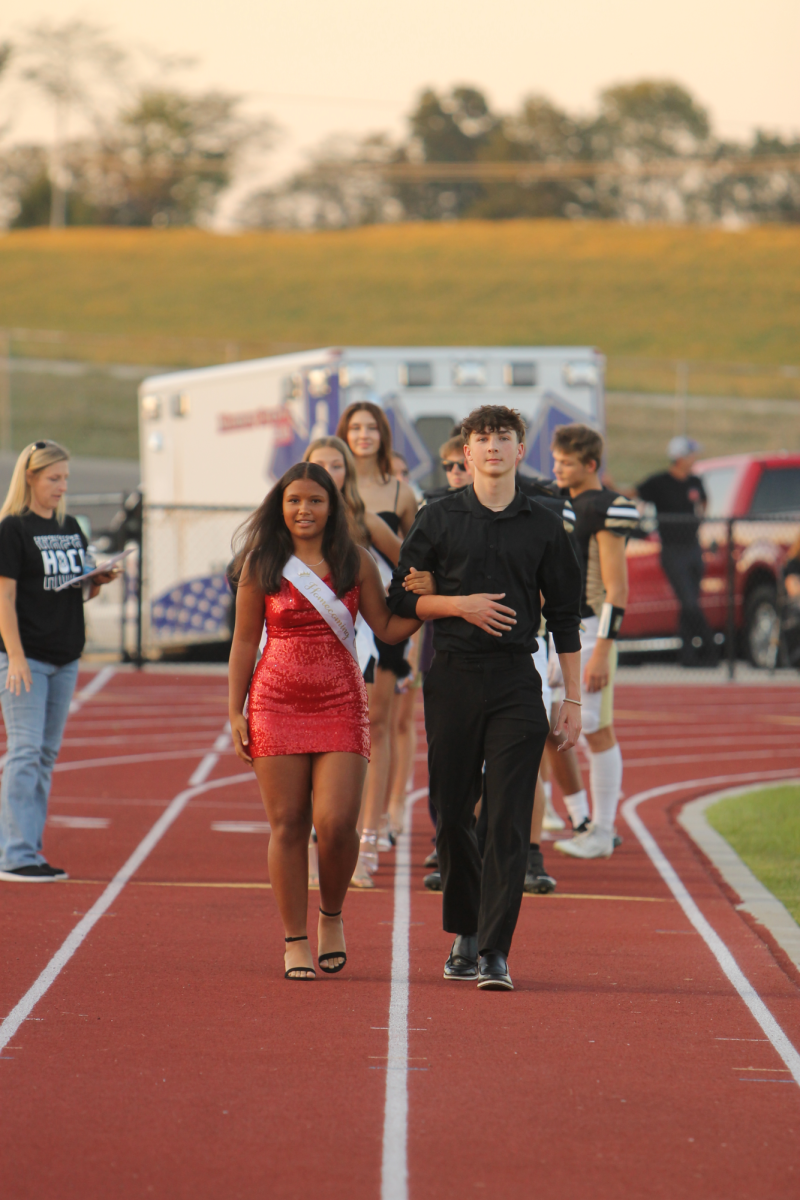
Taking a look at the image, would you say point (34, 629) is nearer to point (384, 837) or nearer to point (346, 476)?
point (346, 476)

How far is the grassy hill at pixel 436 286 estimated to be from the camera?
56719 millimetres

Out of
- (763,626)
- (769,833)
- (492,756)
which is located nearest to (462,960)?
(492,756)

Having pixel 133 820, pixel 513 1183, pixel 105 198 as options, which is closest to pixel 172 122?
pixel 105 198

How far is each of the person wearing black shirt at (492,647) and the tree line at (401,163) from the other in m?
79.7

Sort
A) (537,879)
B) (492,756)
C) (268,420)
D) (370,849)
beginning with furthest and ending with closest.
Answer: (268,420) → (370,849) → (537,879) → (492,756)

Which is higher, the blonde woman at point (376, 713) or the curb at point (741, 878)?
the blonde woman at point (376, 713)

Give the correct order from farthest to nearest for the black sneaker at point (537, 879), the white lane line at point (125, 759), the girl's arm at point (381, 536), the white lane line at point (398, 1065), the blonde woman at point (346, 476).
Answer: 1. the white lane line at point (125, 759)
2. the black sneaker at point (537, 879)
3. the girl's arm at point (381, 536)
4. the blonde woman at point (346, 476)
5. the white lane line at point (398, 1065)

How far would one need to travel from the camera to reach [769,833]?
8.70 m

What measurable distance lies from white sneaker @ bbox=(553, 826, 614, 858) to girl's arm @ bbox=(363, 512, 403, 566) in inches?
77.2

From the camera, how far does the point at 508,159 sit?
8788 centimetres

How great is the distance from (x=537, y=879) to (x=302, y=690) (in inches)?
83.8

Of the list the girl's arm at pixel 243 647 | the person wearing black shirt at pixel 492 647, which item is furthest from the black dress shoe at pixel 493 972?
the girl's arm at pixel 243 647

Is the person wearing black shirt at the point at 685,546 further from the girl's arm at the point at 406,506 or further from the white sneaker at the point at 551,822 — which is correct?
the girl's arm at the point at 406,506

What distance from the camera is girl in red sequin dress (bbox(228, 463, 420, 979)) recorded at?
557 cm
